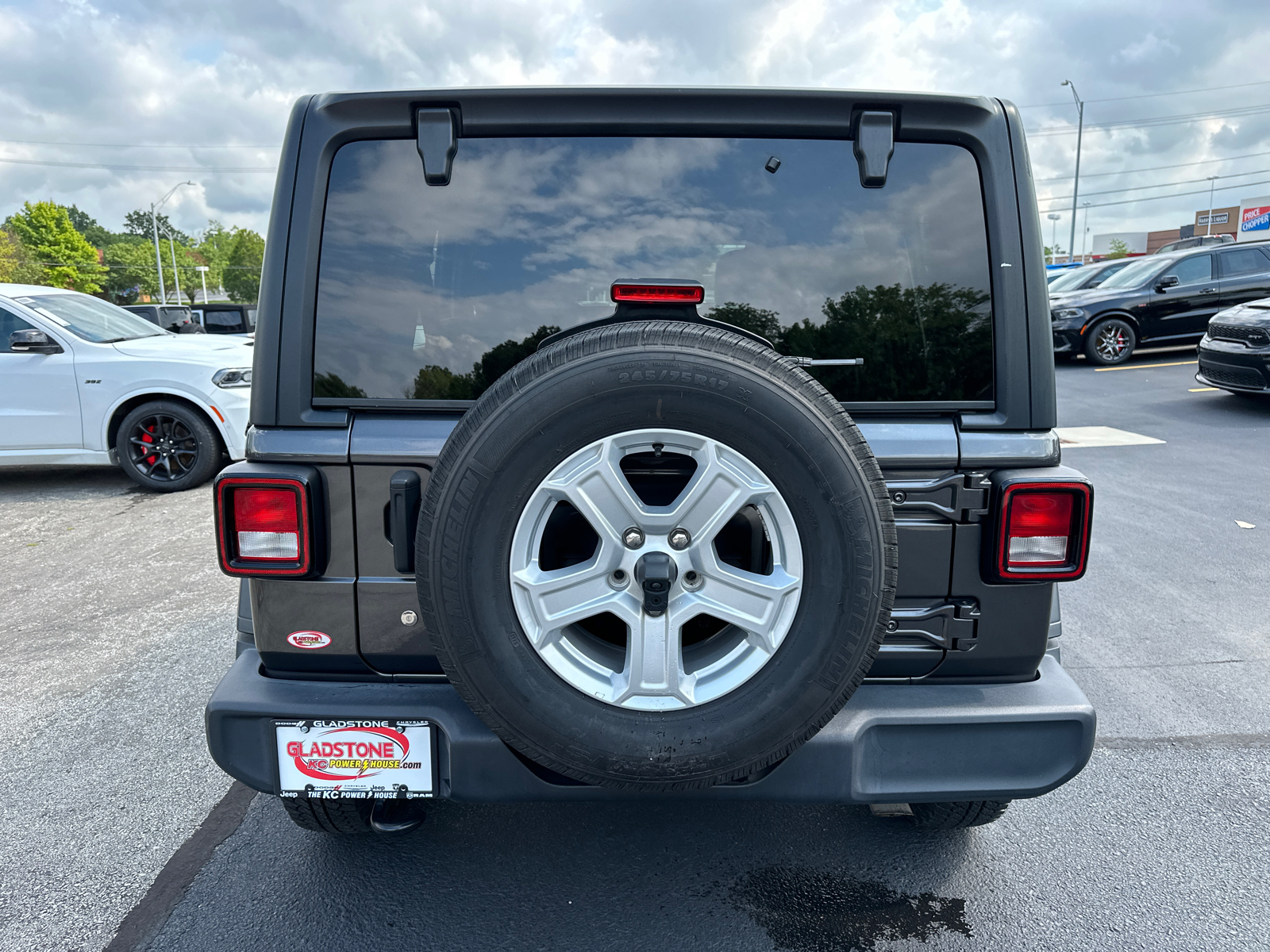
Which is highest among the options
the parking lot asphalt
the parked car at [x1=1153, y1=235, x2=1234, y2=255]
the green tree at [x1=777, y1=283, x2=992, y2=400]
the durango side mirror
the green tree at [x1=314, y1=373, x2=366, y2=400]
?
the parked car at [x1=1153, y1=235, x2=1234, y2=255]

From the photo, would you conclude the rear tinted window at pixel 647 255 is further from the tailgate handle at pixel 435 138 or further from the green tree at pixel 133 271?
the green tree at pixel 133 271

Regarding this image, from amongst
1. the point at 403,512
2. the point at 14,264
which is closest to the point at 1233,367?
the point at 403,512

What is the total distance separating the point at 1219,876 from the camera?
232 cm

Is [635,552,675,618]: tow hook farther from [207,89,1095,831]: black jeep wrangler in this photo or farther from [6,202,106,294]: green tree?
[6,202,106,294]: green tree

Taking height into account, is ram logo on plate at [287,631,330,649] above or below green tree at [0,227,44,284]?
below

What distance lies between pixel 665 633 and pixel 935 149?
130cm

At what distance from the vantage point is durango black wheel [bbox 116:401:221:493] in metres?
6.92

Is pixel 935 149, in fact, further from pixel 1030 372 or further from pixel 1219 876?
pixel 1219 876

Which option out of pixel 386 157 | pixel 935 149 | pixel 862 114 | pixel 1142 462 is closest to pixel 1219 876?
pixel 935 149

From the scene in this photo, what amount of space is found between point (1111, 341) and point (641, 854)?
1370 centimetres

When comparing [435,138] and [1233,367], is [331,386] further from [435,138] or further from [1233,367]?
[1233,367]

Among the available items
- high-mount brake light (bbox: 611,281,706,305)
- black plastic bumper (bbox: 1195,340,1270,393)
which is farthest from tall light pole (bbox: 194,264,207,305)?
high-mount brake light (bbox: 611,281,706,305)

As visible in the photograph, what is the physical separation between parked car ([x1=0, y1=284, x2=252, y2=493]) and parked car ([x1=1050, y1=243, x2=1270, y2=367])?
38.8ft

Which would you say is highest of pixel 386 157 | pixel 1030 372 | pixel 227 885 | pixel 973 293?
pixel 386 157
